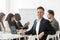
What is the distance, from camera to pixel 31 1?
6336mm

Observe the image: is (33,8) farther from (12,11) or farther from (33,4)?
(12,11)

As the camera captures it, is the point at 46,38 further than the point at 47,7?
No

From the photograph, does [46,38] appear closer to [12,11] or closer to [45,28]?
[45,28]

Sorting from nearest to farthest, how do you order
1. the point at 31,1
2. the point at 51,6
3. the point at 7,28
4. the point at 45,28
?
the point at 45,28 → the point at 7,28 → the point at 51,6 → the point at 31,1

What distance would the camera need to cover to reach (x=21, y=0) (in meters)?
6.56

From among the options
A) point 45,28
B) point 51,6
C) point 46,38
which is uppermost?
point 51,6

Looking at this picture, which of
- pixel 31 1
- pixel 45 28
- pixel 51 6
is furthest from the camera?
pixel 31 1

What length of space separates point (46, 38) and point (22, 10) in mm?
3271

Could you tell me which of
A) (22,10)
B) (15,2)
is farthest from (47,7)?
(15,2)

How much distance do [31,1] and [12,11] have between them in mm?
948

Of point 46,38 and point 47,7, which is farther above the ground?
point 47,7

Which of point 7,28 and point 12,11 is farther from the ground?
point 12,11

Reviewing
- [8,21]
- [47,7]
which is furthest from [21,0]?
[8,21]

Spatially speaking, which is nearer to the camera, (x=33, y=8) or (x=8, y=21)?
(x=8, y=21)
